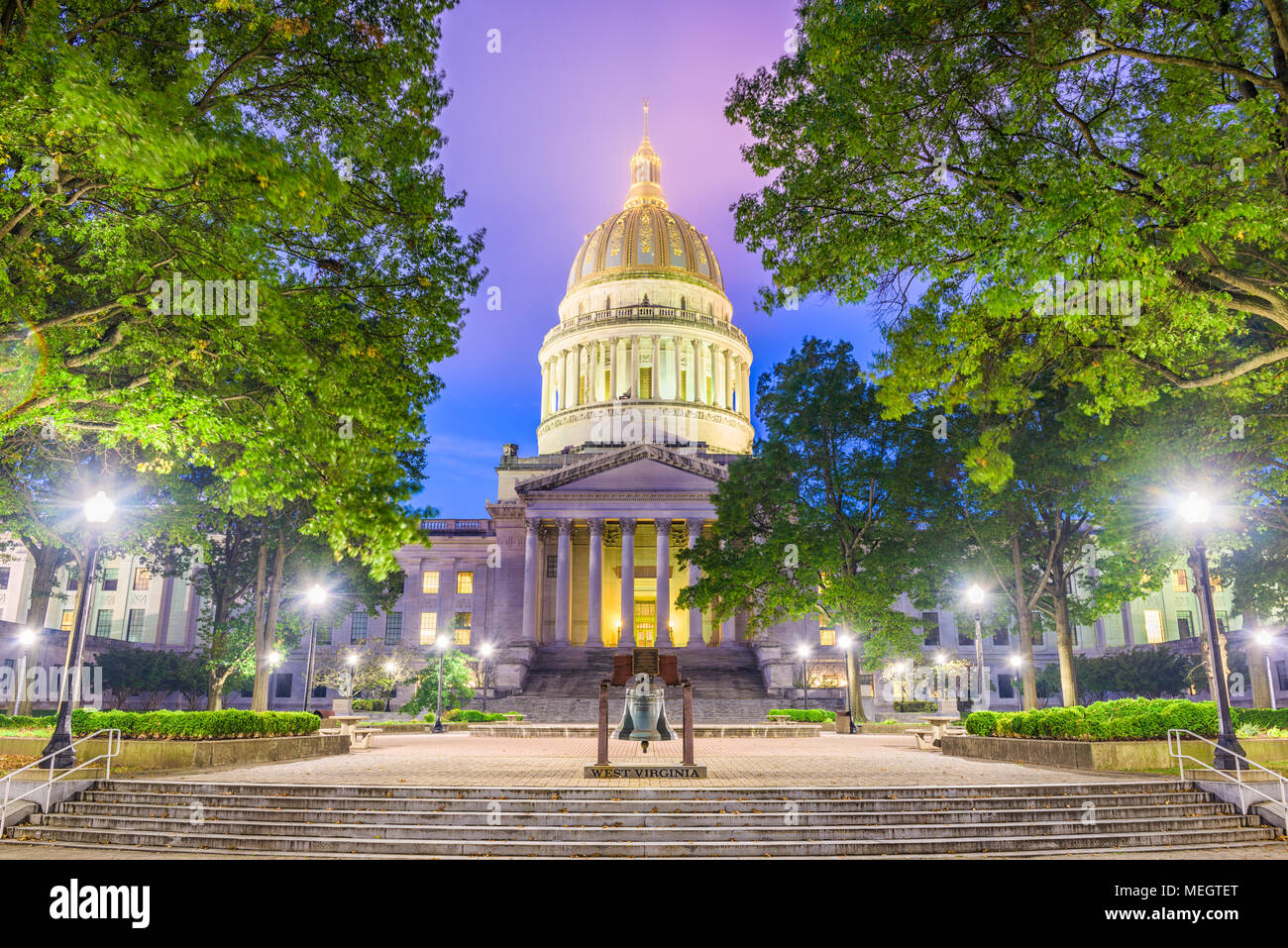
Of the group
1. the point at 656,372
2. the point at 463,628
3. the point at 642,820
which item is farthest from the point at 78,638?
the point at 656,372

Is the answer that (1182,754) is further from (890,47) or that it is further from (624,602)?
(624,602)

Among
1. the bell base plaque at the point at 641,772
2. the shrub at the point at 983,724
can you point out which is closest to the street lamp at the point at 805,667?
the shrub at the point at 983,724

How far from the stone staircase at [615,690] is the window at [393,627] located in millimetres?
18064

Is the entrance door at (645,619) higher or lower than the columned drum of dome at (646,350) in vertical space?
lower

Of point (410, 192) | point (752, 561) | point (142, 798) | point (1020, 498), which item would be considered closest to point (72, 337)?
point (410, 192)

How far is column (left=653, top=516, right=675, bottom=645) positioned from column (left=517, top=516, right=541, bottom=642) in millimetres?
8182

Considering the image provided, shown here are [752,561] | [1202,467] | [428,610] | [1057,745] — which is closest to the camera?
[1057,745]

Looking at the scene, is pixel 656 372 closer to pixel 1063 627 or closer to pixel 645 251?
pixel 645 251

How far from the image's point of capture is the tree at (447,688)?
42812 mm

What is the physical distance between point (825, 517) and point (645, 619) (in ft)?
107

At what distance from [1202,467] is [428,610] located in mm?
55357

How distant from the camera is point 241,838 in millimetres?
12414

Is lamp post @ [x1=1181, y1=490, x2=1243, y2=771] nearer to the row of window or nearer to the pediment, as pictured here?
the pediment

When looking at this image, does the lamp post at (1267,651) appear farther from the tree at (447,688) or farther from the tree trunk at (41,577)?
the tree trunk at (41,577)
